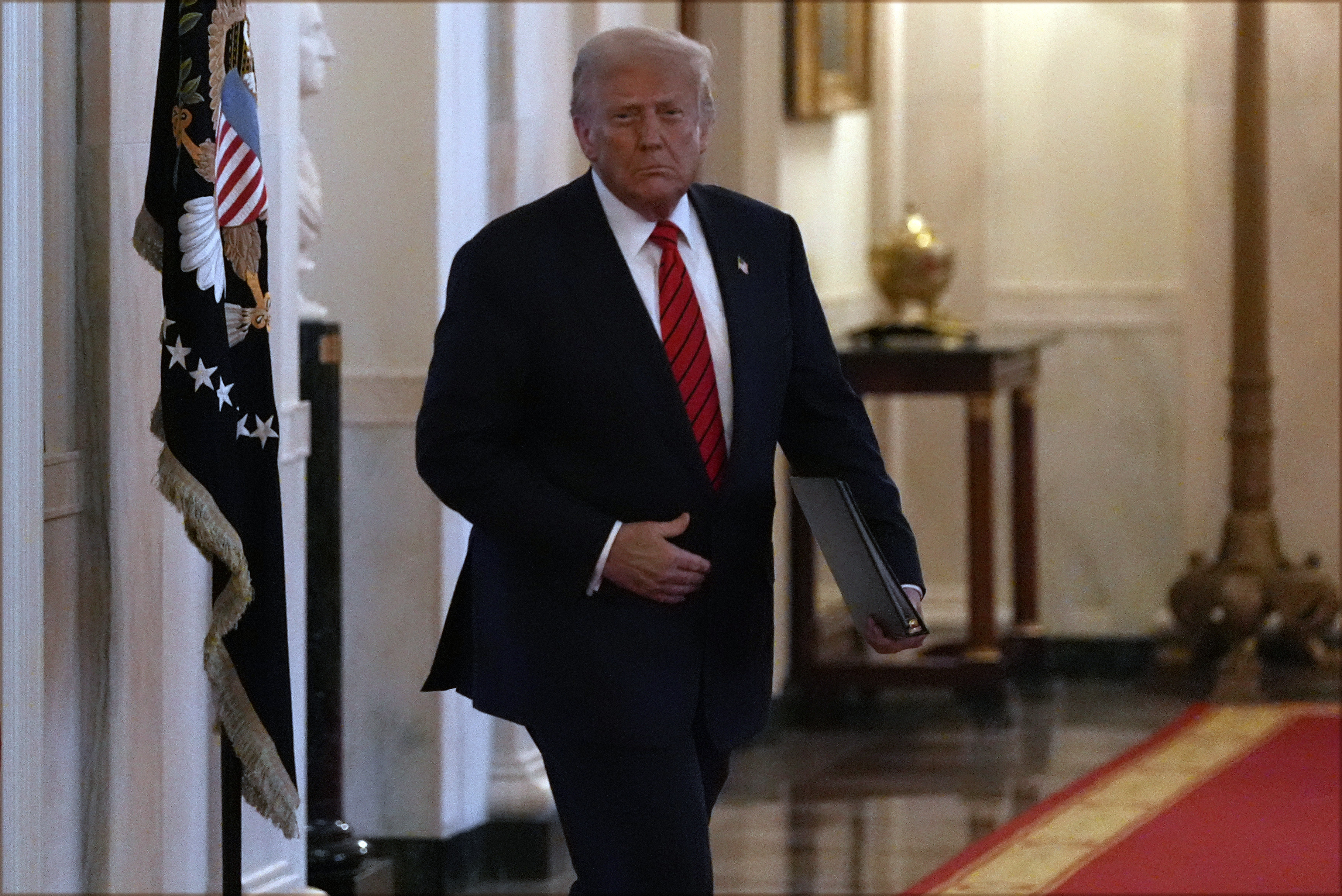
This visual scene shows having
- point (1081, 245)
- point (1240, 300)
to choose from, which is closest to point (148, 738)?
point (1240, 300)

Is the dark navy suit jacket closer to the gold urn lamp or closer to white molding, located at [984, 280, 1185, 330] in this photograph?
the gold urn lamp

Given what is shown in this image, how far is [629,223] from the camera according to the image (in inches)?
114

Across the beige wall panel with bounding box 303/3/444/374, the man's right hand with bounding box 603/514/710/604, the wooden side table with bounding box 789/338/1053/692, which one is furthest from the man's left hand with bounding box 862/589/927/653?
the wooden side table with bounding box 789/338/1053/692

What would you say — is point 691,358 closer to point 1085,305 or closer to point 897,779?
point 897,779

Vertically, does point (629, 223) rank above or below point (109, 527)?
above

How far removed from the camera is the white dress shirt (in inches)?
113

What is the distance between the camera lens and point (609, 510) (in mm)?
2822

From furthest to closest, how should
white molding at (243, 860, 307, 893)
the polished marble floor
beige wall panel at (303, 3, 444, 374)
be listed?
the polished marble floor → beige wall panel at (303, 3, 444, 374) → white molding at (243, 860, 307, 893)

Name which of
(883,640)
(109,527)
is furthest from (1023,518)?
(883,640)

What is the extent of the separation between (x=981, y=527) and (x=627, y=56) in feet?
16.2

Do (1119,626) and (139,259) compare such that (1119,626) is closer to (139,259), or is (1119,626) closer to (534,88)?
(534,88)

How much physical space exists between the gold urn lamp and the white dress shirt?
4948 mm

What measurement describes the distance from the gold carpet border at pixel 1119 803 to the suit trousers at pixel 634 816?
252 cm

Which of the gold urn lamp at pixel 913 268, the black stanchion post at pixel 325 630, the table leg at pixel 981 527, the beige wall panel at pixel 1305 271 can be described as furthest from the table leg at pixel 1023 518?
→ the black stanchion post at pixel 325 630
